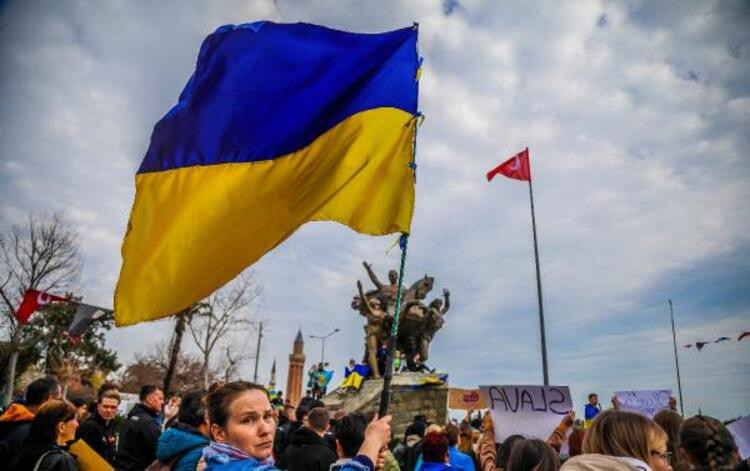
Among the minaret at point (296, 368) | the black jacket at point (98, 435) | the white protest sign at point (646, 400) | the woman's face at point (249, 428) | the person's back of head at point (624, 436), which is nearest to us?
the woman's face at point (249, 428)

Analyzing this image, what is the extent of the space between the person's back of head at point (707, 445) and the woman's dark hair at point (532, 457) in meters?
0.74

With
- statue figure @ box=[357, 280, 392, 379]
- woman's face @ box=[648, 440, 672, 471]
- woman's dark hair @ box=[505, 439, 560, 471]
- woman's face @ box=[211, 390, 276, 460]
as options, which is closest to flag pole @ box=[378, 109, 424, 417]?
woman's face @ box=[211, 390, 276, 460]

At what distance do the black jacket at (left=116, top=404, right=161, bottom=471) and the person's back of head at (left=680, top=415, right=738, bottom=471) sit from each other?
4085 millimetres

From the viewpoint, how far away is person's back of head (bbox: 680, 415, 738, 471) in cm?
282

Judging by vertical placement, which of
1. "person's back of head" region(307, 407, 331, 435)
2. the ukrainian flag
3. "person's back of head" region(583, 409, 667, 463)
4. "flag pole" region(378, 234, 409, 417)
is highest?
the ukrainian flag

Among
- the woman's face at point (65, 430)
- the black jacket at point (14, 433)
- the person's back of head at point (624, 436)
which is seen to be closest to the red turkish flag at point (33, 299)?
the black jacket at point (14, 433)

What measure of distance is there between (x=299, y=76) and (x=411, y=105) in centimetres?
102

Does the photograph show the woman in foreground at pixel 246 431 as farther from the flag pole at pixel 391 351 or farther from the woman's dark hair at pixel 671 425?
the woman's dark hair at pixel 671 425

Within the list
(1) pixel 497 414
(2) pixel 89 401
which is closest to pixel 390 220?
(1) pixel 497 414

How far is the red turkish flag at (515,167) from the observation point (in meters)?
17.2

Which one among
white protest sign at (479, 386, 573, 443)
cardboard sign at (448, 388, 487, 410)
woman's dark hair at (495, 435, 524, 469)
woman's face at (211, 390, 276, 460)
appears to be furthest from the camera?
cardboard sign at (448, 388, 487, 410)

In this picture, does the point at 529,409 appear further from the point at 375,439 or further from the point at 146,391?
the point at 146,391

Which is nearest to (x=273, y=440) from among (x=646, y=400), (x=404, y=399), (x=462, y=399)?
(x=646, y=400)

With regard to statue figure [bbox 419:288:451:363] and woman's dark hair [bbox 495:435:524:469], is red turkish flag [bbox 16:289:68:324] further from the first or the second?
woman's dark hair [bbox 495:435:524:469]
